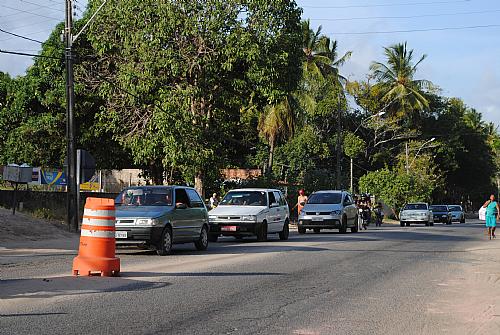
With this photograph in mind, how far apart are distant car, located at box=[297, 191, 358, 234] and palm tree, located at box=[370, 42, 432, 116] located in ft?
122

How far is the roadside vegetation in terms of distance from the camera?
3322 cm

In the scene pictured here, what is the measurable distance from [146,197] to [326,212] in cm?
1286

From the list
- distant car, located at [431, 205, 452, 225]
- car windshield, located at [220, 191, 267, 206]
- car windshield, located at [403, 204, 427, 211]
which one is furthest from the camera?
distant car, located at [431, 205, 452, 225]

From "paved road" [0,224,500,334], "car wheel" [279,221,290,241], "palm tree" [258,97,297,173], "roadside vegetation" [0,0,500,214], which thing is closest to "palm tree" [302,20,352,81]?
"roadside vegetation" [0,0,500,214]

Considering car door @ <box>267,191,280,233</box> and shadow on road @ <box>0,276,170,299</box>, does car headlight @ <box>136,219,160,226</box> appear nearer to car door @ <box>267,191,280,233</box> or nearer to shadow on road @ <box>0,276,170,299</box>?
shadow on road @ <box>0,276,170,299</box>

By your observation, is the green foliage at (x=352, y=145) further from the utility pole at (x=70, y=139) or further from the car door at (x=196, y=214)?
the car door at (x=196, y=214)

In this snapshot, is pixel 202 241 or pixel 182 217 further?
pixel 202 241

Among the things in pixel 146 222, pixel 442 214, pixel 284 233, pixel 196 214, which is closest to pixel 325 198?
pixel 284 233

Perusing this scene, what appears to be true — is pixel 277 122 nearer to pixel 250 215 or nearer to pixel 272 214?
pixel 272 214

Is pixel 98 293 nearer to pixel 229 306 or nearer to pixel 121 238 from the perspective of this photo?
pixel 229 306

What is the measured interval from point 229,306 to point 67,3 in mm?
18606

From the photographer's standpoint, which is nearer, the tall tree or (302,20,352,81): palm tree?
the tall tree

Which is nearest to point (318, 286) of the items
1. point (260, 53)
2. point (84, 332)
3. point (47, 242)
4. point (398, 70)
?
point (84, 332)

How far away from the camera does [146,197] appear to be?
60.8ft
